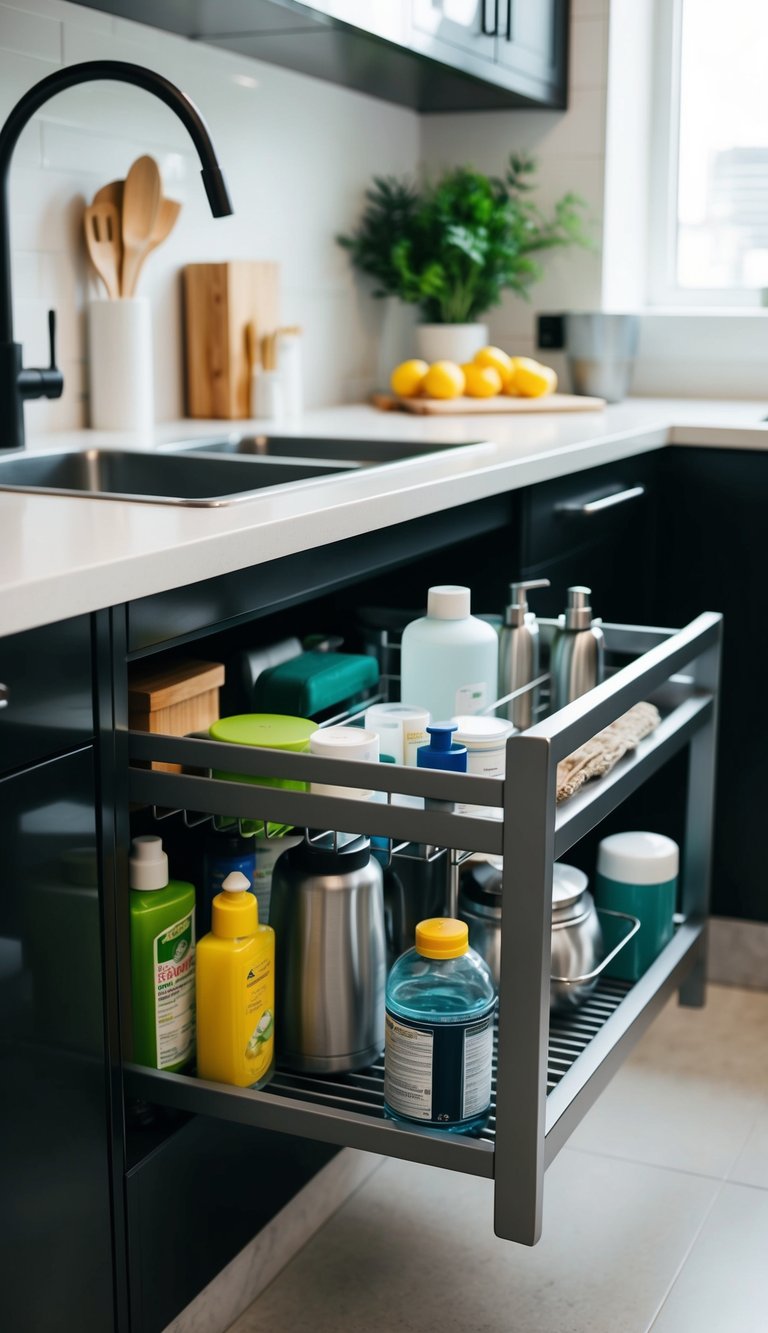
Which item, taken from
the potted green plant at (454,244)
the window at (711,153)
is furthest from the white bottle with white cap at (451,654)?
the window at (711,153)

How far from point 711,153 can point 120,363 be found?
1.70 meters

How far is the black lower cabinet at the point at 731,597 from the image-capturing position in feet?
7.68

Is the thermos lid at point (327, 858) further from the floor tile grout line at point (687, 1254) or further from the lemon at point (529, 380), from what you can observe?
the lemon at point (529, 380)

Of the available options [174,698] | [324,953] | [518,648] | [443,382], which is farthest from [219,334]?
[324,953]

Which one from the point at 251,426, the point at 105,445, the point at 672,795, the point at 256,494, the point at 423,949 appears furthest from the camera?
the point at 672,795

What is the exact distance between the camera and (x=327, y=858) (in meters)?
1.37

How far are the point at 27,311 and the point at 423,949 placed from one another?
1.08m

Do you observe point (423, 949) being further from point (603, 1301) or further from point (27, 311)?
point (27, 311)

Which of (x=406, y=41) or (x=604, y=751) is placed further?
(x=406, y=41)

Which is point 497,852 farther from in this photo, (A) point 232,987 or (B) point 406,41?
(B) point 406,41

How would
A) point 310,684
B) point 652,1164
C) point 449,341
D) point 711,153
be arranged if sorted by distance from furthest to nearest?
1. point 711,153
2. point 449,341
3. point 652,1164
4. point 310,684

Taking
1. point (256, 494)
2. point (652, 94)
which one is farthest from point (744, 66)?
point (256, 494)

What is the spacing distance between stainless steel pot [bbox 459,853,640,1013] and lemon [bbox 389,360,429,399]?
1.18 metres

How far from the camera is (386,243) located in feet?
9.21
